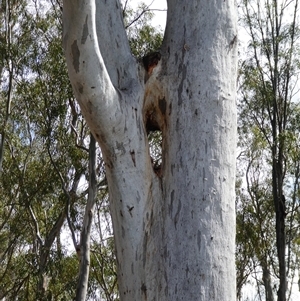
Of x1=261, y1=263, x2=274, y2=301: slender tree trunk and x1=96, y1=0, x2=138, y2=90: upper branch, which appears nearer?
x1=96, y1=0, x2=138, y2=90: upper branch

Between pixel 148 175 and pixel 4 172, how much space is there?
11.0 m

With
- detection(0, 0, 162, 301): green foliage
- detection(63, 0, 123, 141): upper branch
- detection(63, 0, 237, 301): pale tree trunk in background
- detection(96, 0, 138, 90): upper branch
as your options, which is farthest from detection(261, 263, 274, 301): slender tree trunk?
detection(63, 0, 123, 141): upper branch

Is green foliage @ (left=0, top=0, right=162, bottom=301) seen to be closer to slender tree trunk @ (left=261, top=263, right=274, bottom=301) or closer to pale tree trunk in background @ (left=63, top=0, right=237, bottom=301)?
slender tree trunk @ (left=261, top=263, right=274, bottom=301)

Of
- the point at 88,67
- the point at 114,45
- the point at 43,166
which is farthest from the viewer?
the point at 43,166

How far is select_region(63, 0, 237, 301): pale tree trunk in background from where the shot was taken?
8.34ft

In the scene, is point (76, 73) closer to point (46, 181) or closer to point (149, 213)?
point (149, 213)

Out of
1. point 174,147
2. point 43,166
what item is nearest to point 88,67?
point 174,147

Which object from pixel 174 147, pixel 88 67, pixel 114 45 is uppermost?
pixel 114 45

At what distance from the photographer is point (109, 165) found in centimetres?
292

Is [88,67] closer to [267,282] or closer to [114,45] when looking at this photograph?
[114,45]

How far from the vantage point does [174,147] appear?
2746 millimetres

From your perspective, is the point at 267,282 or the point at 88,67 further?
the point at 267,282

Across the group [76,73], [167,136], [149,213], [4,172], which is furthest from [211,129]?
[4,172]

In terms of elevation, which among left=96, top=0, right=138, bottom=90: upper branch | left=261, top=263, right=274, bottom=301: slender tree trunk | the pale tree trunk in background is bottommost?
the pale tree trunk in background
